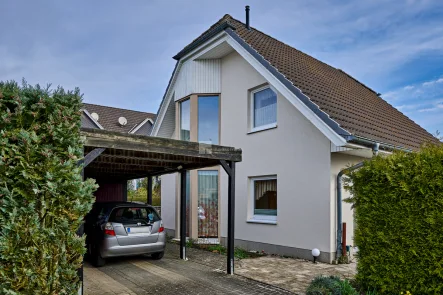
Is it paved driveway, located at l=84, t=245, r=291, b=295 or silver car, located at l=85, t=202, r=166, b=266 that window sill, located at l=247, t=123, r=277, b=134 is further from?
paved driveway, located at l=84, t=245, r=291, b=295

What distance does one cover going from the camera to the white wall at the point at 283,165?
9195mm

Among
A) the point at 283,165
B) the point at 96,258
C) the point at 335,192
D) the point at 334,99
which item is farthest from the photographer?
the point at 334,99

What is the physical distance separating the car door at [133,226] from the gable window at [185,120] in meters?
5.09

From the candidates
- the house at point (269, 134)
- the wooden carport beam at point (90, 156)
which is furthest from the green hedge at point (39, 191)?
the house at point (269, 134)

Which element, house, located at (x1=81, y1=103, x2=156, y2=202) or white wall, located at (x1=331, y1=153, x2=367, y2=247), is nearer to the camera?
white wall, located at (x1=331, y1=153, x2=367, y2=247)

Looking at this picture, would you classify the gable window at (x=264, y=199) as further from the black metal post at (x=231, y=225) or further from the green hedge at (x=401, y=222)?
the green hedge at (x=401, y=222)

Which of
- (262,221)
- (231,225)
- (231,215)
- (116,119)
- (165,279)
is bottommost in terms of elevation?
(165,279)

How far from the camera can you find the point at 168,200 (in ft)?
49.0

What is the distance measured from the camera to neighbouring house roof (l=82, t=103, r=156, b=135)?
28.0 metres

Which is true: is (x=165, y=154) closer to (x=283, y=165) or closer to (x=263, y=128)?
(x=283, y=165)

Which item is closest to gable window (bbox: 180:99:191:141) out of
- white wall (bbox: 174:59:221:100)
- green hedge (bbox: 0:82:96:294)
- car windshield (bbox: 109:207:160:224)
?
white wall (bbox: 174:59:221:100)

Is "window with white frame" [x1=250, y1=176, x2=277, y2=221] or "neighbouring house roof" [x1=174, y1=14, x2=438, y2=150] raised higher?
"neighbouring house roof" [x1=174, y1=14, x2=438, y2=150]

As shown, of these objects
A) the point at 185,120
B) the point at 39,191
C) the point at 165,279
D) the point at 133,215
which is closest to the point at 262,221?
the point at 133,215

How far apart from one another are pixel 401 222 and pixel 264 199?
562cm
